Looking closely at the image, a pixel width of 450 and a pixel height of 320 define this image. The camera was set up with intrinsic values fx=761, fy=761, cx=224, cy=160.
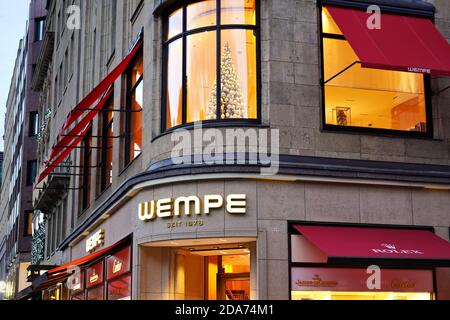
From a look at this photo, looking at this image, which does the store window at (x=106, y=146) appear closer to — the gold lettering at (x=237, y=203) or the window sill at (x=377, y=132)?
the gold lettering at (x=237, y=203)

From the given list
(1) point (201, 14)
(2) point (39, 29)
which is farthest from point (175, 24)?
(2) point (39, 29)

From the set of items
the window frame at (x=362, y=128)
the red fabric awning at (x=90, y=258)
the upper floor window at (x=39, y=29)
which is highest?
the upper floor window at (x=39, y=29)

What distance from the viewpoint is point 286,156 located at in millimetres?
16062

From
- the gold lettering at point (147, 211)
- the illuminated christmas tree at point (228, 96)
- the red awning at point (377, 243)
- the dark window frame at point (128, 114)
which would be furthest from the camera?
the dark window frame at point (128, 114)

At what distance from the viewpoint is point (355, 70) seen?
17578 millimetres

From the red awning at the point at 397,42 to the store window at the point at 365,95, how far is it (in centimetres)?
70

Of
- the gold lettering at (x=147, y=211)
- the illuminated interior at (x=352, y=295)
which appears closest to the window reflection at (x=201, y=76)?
the gold lettering at (x=147, y=211)

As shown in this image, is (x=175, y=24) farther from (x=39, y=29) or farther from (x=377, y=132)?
(x=39, y=29)

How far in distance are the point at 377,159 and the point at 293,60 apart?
2.87m

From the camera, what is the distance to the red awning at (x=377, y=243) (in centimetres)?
1502

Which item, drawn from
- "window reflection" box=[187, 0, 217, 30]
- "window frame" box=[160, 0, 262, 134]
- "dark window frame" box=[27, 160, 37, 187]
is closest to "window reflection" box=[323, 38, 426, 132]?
"window frame" box=[160, 0, 262, 134]

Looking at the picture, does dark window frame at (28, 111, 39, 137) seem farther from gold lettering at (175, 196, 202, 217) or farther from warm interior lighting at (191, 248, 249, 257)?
gold lettering at (175, 196, 202, 217)
